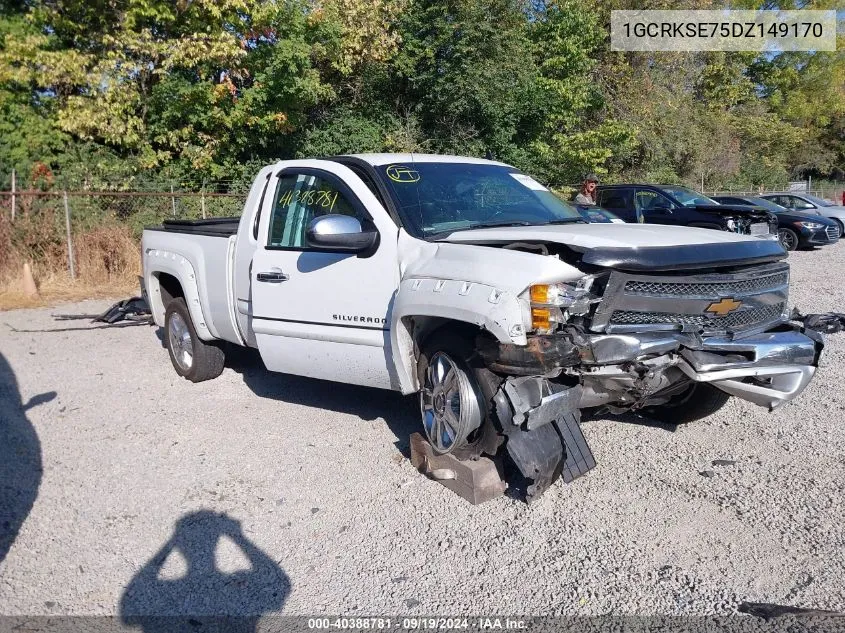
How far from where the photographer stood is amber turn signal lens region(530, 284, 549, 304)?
3.55 metres

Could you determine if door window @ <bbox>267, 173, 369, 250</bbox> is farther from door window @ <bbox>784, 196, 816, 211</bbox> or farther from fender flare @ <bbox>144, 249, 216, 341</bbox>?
door window @ <bbox>784, 196, 816, 211</bbox>

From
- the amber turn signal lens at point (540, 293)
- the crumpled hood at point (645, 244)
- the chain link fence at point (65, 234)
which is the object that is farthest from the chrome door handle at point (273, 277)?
the chain link fence at point (65, 234)

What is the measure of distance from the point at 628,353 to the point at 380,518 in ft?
5.47

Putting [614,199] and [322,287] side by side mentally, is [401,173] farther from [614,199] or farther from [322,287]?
[614,199]

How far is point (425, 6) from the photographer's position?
20750mm

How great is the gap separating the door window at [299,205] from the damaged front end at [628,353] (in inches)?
74.8

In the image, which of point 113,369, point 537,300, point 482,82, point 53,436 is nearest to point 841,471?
point 537,300

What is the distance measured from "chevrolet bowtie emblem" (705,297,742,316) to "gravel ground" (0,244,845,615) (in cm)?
111

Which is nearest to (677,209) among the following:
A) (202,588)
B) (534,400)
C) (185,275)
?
(185,275)

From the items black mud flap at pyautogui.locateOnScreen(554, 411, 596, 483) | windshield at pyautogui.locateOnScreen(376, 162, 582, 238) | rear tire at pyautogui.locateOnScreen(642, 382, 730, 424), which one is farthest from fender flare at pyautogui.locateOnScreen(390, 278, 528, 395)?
rear tire at pyautogui.locateOnScreen(642, 382, 730, 424)

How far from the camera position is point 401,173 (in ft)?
16.5

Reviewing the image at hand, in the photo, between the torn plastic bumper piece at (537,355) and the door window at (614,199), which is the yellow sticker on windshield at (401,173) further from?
the door window at (614,199)

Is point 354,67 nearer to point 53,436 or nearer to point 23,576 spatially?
point 53,436

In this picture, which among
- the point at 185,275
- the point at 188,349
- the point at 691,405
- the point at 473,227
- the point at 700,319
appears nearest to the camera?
the point at 700,319
